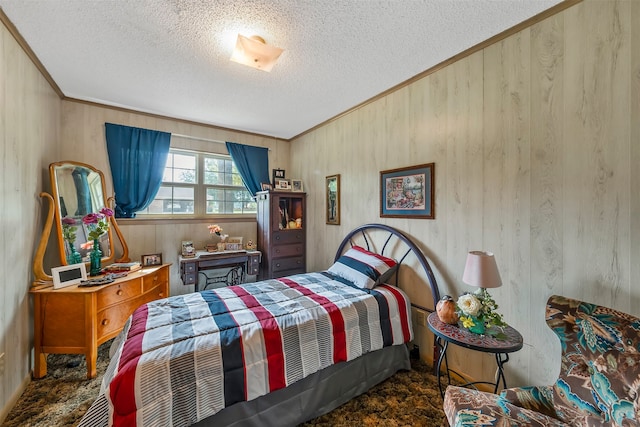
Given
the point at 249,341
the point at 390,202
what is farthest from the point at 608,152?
the point at 249,341

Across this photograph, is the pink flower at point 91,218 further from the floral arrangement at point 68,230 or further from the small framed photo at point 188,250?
the small framed photo at point 188,250

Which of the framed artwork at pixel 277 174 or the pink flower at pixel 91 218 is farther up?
the framed artwork at pixel 277 174

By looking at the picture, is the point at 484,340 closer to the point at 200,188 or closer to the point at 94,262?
the point at 94,262

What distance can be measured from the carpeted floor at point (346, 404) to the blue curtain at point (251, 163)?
8.88 feet

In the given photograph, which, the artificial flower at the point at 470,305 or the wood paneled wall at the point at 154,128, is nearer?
the artificial flower at the point at 470,305

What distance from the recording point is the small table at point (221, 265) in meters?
3.12

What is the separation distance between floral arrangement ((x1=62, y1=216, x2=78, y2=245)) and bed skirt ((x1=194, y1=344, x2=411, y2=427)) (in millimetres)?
2268

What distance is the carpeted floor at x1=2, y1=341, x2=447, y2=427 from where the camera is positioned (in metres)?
1.65

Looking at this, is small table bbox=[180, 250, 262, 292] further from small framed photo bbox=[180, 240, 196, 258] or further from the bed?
the bed

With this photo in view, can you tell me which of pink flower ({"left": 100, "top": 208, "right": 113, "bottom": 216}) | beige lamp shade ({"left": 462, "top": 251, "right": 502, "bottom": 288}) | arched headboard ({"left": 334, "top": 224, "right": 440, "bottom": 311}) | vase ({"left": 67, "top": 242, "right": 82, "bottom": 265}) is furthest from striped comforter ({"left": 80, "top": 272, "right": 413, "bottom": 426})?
pink flower ({"left": 100, "top": 208, "right": 113, "bottom": 216})

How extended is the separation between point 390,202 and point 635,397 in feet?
6.23

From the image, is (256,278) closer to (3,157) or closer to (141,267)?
(141,267)

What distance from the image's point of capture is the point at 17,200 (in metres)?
1.88

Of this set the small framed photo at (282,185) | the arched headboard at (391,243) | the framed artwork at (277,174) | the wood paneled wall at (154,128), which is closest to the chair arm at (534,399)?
the arched headboard at (391,243)
